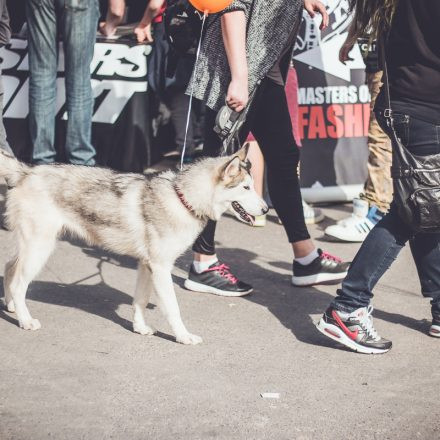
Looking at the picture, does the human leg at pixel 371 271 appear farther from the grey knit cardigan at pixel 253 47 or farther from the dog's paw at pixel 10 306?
the dog's paw at pixel 10 306

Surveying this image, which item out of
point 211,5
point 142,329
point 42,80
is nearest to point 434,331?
point 142,329

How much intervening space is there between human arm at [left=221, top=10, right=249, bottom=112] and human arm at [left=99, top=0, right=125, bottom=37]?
3.22 metres

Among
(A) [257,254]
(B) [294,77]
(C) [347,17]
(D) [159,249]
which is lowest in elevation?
(A) [257,254]

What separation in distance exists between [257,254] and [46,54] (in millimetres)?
2300

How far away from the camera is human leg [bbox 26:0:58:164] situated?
665 centimetres

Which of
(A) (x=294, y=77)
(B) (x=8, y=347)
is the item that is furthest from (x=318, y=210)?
(B) (x=8, y=347)

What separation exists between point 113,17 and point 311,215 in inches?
100

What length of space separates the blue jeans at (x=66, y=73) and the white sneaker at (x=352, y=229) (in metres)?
2.02

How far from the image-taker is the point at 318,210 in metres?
7.27

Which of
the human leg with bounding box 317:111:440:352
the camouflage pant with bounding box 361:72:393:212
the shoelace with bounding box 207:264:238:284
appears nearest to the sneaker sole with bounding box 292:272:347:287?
the shoelace with bounding box 207:264:238:284

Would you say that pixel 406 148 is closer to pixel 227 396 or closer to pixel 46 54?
pixel 227 396

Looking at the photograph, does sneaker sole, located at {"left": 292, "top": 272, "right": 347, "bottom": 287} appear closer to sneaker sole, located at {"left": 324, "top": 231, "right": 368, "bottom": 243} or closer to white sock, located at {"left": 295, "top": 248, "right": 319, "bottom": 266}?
white sock, located at {"left": 295, "top": 248, "right": 319, "bottom": 266}

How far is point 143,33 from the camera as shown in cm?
770

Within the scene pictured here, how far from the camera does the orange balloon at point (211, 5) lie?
4526mm
